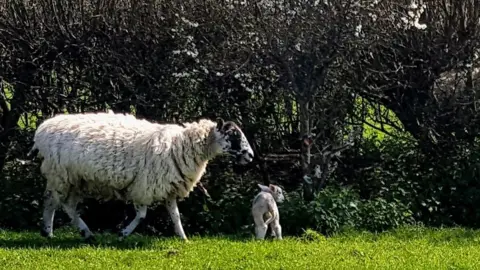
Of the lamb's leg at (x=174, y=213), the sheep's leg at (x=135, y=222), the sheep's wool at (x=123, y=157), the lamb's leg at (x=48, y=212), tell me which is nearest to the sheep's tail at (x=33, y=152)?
the sheep's wool at (x=123, y=157)

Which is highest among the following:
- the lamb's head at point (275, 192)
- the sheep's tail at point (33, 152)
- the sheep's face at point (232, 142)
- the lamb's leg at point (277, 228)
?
the sheep's face at point (232, 142)

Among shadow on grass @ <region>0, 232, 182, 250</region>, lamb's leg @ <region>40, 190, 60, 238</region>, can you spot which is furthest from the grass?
lamb's leg @ <region>40, 190, 60, 238</region>

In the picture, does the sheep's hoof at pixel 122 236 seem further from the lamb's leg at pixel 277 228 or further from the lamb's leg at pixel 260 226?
the lamb's leg at pixel 277 228

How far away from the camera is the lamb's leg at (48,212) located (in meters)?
11.2

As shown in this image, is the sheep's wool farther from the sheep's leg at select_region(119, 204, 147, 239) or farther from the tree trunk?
the tree trunk

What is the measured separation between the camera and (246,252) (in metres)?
9.78

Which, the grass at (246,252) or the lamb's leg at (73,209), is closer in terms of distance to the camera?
the grass at (246,252)

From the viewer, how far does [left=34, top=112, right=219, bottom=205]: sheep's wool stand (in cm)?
1078

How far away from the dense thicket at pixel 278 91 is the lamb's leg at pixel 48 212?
3.01 feet

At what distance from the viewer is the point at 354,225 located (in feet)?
37.6

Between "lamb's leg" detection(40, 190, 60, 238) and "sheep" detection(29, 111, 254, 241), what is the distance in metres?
0.01

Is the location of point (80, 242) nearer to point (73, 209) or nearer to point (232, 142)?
point (73, 209)

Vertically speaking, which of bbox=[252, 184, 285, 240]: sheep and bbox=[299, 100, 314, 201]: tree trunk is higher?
bbox=[299, 100, 314, 201]: tree trunk

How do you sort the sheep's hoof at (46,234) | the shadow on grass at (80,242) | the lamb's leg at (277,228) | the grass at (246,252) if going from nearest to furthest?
the grass at (246,252)
the shadow on grass at (80,242)
the lamb's leg at (277,228)
the sheep's hoof at (46,234)
